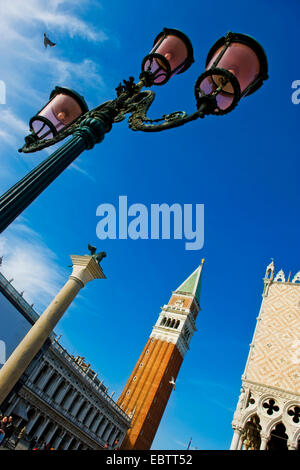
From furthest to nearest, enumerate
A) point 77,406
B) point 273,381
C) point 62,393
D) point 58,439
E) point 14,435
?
point 77,406
point 62,393
point 58,439
point 14,435
point 273,381

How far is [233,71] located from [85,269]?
5223 millimetres

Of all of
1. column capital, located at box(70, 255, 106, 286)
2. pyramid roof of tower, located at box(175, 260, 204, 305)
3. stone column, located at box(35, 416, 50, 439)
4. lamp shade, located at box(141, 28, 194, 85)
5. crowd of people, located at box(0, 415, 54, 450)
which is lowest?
crowd of people, located at box(0, 415, 54, 450)

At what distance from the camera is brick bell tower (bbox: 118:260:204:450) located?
4081cm

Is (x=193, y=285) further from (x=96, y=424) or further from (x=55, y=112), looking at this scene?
(x=55, y=112)

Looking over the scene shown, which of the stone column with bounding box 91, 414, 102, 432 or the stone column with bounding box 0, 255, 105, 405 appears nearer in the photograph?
the stone column with bounding box 0, 255, 105, 405

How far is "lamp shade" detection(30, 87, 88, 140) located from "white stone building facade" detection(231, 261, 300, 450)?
36.1ft

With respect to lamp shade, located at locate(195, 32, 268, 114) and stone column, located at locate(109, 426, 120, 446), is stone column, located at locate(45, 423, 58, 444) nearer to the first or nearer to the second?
stone column, located at locate(109, 426, 120, 446)

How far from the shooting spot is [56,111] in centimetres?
477

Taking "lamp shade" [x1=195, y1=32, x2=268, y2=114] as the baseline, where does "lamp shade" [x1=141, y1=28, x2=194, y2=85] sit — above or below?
above

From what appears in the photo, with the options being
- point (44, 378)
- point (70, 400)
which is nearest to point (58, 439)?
point (70, 400)

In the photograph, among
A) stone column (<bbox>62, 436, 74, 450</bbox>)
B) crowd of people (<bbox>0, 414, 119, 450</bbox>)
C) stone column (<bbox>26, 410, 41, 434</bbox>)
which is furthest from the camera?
stone column (<bbox>62, 436, 74, 450</bbox>)

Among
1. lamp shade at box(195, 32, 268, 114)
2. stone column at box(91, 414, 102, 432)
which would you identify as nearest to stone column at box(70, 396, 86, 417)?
stone column at box(91, 414, 102, 432)

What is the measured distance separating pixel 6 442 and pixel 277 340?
44.7ft
